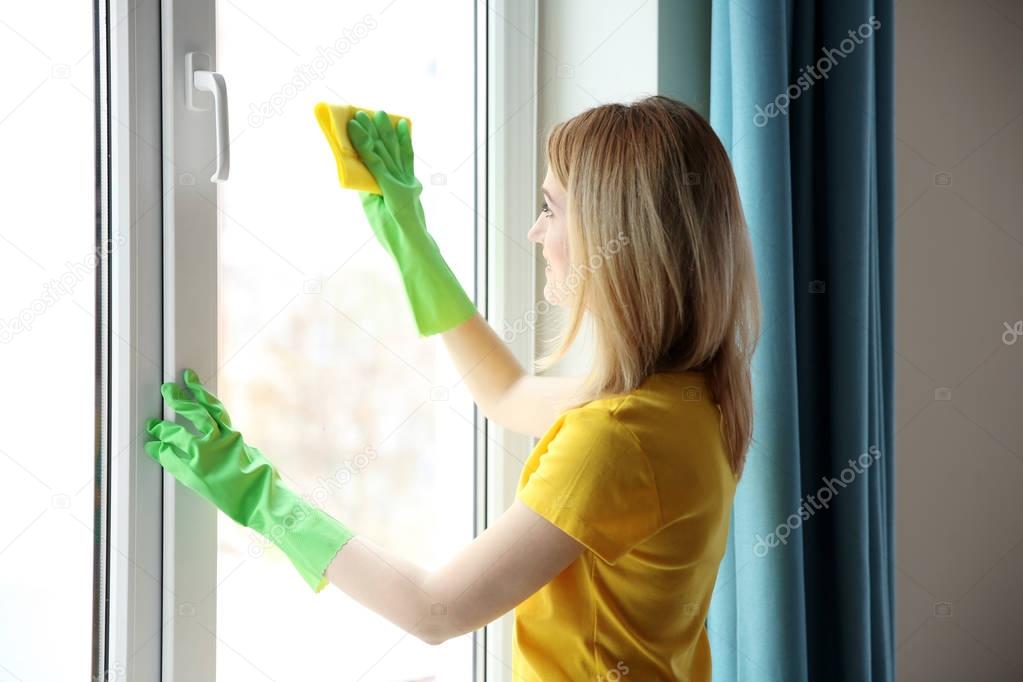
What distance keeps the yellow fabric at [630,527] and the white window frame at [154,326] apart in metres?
0.43

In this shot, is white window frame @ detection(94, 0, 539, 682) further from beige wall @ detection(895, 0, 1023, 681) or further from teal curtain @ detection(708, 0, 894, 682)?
beige wall @ detection(895, 0, 1023, 681)

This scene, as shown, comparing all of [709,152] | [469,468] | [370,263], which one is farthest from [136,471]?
[709,152]

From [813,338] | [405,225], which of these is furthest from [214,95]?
[813,338]

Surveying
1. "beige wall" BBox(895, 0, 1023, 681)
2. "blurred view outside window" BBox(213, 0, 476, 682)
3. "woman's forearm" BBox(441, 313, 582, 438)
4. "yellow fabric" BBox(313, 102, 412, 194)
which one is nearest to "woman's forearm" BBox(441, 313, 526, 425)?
"woman's forearm" BBox(441, 313, 582, 438)

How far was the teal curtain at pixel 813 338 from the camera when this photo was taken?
51.1 inches

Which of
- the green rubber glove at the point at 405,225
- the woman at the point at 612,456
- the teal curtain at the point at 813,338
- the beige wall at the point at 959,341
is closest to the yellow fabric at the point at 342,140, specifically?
the green rubber glove at the point at 405,225

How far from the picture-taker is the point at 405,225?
3.94 ft

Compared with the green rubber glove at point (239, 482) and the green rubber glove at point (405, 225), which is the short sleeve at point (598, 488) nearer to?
the green rubber glove at point (239, 482)

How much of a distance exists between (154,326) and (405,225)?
0.34 metres

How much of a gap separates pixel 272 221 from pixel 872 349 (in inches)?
36.5

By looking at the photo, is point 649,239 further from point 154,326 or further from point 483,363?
point 154,326

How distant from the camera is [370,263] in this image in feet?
4.40

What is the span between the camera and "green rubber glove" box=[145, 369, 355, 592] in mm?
993

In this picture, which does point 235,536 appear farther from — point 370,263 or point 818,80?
point 818,80
